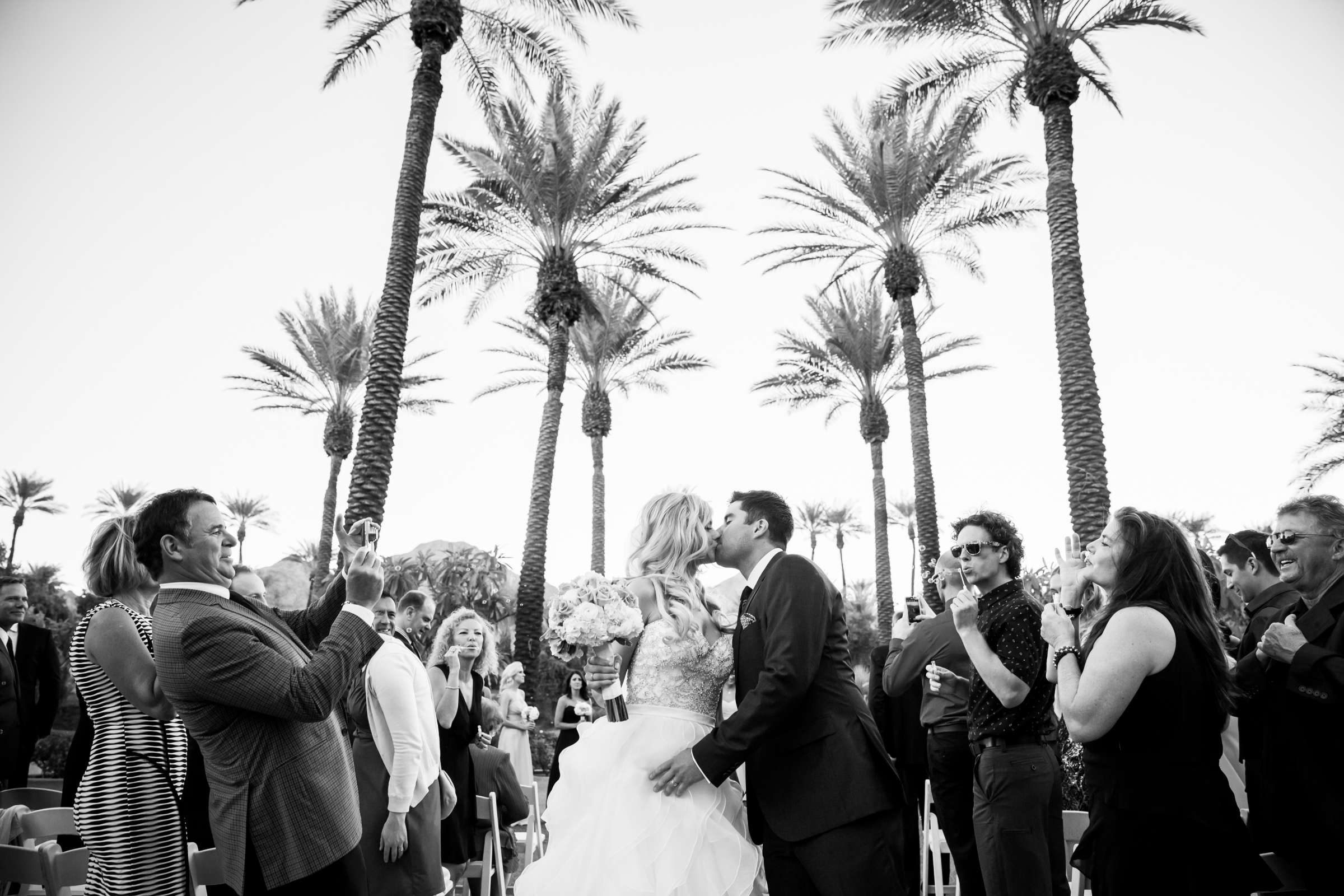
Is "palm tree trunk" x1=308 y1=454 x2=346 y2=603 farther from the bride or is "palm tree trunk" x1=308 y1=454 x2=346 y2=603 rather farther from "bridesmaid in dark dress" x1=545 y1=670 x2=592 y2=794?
the bride

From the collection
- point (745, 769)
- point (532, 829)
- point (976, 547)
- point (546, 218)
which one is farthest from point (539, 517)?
point (745, 769)

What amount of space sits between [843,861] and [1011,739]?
1619 millimetres

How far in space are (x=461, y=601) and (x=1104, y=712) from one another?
2844 cm

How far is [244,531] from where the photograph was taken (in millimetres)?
57156

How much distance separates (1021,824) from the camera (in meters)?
4.37

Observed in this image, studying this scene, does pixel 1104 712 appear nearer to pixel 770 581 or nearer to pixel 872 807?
pixel 872 807

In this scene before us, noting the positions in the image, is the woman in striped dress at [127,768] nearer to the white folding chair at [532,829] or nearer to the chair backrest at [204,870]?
the chair backrest at [204,870]

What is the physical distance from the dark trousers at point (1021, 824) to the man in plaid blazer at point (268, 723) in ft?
9.63

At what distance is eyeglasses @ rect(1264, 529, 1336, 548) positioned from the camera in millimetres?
3932

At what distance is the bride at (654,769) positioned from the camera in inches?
134

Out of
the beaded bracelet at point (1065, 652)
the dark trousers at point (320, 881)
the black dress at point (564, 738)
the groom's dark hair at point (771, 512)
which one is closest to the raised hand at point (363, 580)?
the dark trousers at point (320, 881)

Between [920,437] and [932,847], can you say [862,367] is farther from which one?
[932,847]

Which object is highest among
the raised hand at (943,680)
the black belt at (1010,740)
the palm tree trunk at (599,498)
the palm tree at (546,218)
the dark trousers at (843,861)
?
the palm tree at (546,218)

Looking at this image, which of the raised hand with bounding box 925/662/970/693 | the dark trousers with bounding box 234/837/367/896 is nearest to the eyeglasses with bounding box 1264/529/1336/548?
the raised hand with bounding box 925/662/970/693
